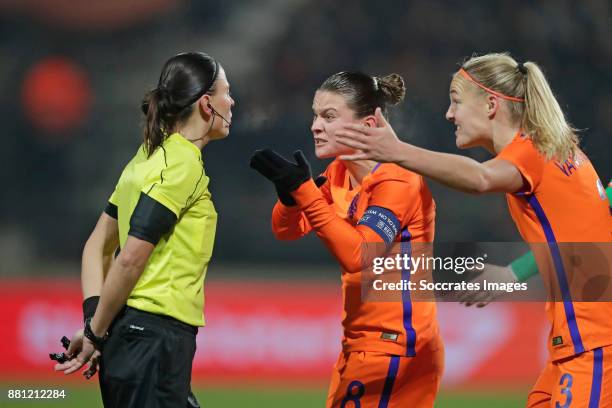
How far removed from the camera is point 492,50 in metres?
7.45

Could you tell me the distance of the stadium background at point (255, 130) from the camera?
5840 mm

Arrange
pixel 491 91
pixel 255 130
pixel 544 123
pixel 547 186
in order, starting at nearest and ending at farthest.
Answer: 1. pixel 547 186
2. pixel 544 123
3. pixel 491 91
4. pixel 255 130

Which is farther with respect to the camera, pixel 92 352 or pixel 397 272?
pixel 397 272

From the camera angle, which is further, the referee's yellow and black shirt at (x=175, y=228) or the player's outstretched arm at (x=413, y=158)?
the referee's yellow and black shirt at (x=175, y=228)

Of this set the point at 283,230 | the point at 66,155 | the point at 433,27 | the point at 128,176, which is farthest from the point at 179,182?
the point at 433,27

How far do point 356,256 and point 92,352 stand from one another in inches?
35.9

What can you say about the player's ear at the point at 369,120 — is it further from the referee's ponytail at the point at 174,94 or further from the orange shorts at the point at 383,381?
the orange shorts at the point at 383,381

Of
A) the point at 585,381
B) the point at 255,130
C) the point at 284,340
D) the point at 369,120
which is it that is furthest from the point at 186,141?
the point at 255,130

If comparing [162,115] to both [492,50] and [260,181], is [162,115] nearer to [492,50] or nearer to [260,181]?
[260,181]

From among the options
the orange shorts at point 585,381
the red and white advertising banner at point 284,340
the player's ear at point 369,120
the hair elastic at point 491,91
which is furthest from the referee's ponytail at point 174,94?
the red and white advertising banner at point 284,340

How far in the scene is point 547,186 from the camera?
108 inches

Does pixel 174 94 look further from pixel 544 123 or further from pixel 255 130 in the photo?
pixel 255 130

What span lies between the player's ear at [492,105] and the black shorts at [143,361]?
1.30 metres

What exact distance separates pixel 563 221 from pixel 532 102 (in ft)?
1.45
